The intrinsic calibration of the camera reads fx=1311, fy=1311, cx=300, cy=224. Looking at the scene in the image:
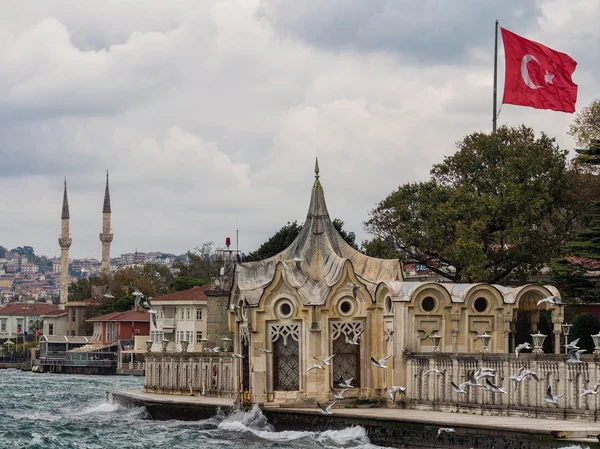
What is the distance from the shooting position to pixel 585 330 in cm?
4969

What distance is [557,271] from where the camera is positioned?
54.3m

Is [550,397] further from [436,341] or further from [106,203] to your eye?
[106,203]

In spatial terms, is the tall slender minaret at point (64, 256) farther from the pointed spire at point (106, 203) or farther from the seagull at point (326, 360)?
the seagull at point (326, 360)

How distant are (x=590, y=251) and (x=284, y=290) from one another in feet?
44.4

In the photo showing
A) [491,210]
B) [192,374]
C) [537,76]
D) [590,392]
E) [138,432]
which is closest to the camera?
[590,392]

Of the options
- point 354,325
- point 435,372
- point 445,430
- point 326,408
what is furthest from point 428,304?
point 445,430

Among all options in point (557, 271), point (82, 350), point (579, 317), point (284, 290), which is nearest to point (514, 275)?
point (557, 271)

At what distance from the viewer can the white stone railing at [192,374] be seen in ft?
171

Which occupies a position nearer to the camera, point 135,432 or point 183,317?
point 135,432

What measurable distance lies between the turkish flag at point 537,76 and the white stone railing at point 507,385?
57.3ft

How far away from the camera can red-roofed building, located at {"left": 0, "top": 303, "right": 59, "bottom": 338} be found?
188 meters

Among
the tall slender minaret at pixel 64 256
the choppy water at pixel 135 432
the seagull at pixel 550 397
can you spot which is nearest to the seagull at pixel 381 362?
the choppy water at pixel 135 432

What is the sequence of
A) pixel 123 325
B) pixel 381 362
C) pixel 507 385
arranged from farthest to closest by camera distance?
1. pixel 123 325
2. pixel 381 362
3. pixel 507 385

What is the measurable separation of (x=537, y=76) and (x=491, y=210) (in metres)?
9.36
